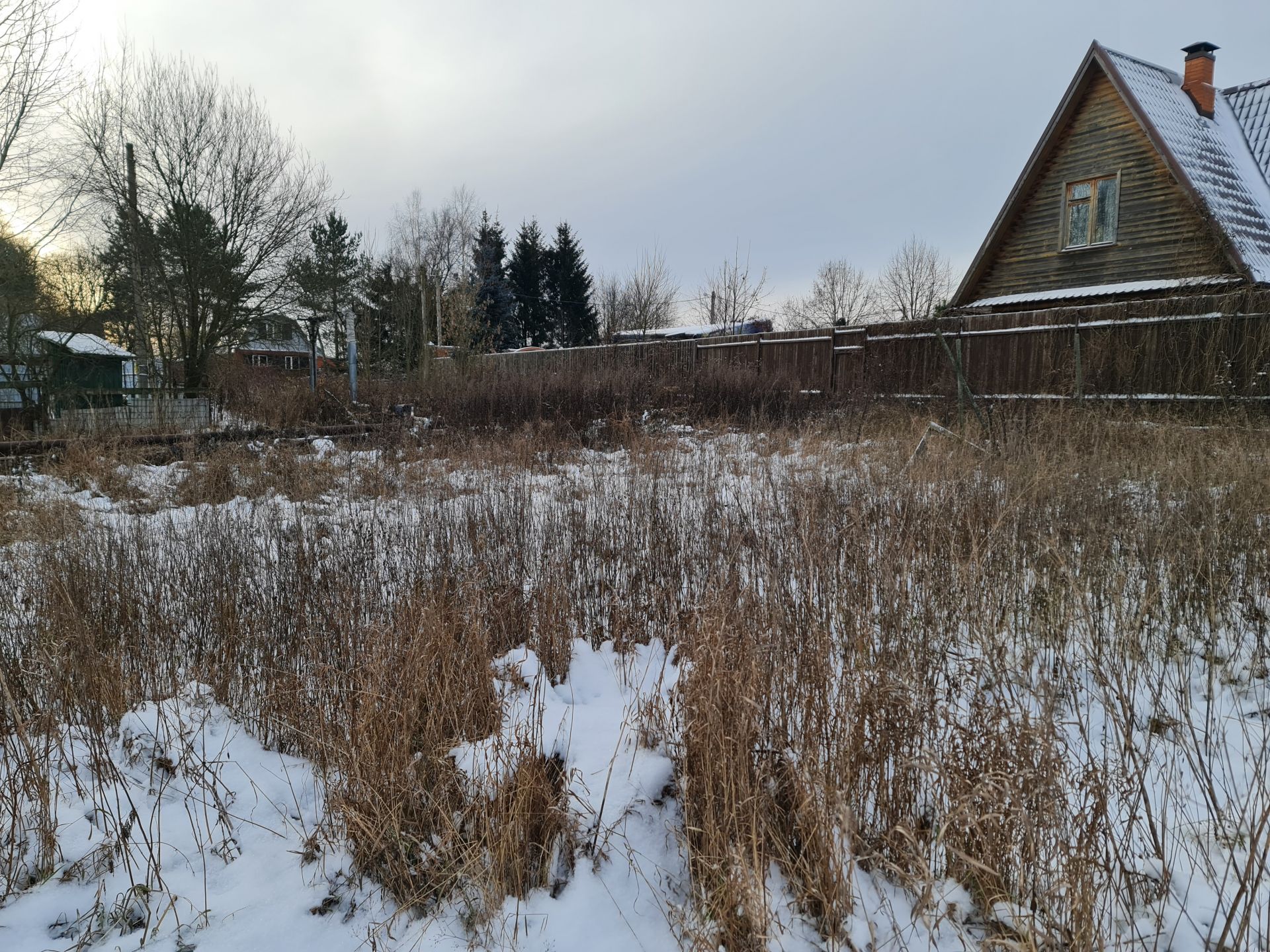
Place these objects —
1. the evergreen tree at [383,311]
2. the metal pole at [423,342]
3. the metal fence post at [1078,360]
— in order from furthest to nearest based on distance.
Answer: the evergreen tree at [383,311], the metal pole at [423,342], the metal fence post at [1078,360]

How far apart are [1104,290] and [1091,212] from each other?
178 cm

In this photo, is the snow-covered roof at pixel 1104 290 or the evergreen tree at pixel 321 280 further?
the evergreen tree at pixel 321 280

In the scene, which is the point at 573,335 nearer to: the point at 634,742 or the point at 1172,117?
the point at 1172,117

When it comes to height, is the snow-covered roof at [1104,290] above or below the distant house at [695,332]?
below

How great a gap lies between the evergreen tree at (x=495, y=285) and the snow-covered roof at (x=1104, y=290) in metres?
23.8

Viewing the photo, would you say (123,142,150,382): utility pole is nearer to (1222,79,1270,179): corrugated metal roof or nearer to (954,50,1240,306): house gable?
(954,50,1240,306): house gable

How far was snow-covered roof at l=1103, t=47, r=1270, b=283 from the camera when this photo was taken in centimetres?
1086

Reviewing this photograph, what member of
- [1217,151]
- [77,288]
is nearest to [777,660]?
[1217,151]

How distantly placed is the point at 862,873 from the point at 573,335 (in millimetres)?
36644

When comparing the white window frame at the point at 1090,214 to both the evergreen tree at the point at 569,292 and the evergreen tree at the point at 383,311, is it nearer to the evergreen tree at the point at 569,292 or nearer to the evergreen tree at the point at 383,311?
the evergreen tree at the point at 383,311

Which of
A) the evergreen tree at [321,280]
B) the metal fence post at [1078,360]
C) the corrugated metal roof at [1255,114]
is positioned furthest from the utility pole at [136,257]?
the corrugated metal roof at [1255,114]

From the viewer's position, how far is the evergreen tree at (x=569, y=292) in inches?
1447

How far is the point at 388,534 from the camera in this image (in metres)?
4.45

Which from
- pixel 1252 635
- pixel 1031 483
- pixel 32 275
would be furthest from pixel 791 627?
pixel 32 275
